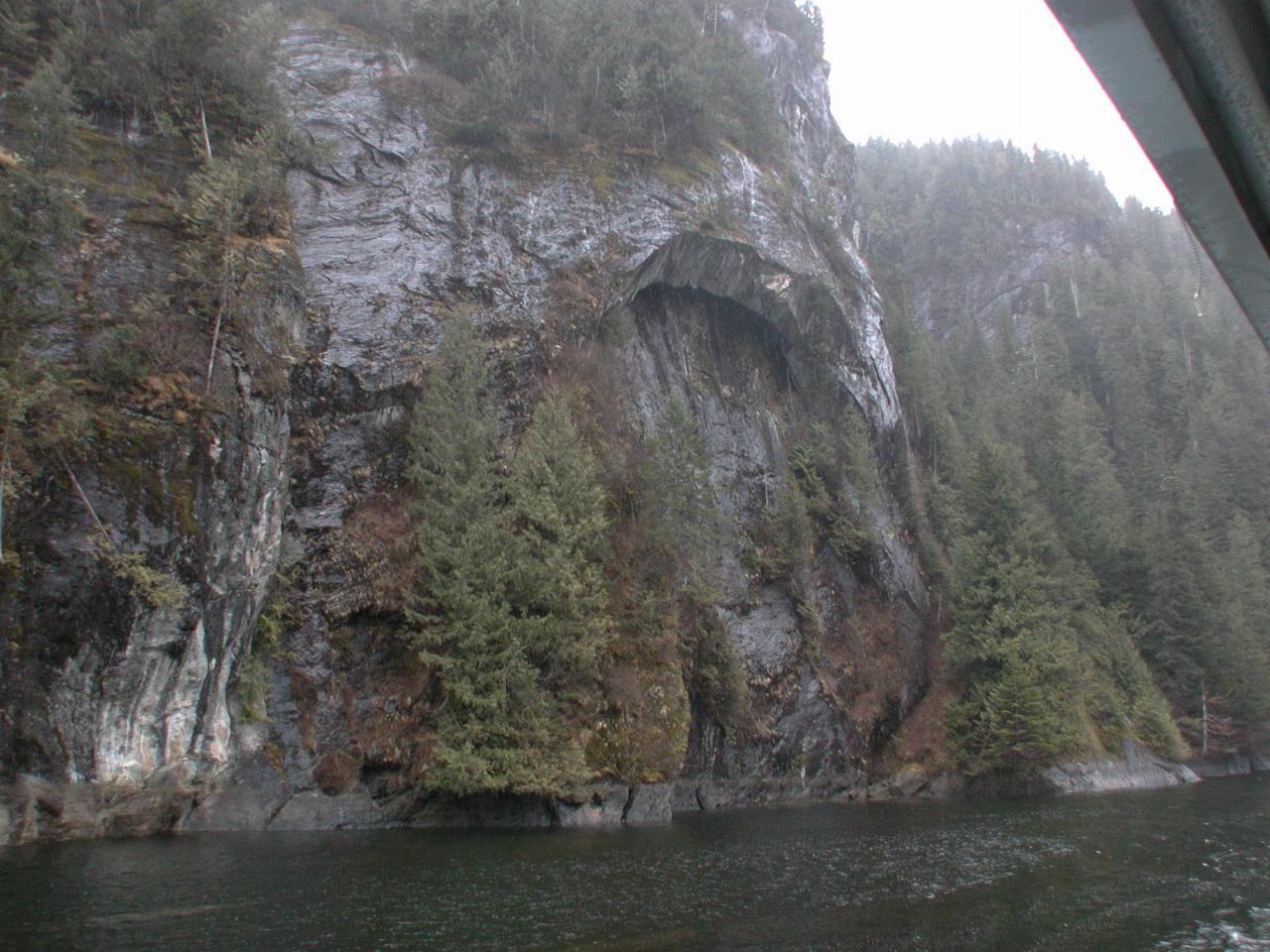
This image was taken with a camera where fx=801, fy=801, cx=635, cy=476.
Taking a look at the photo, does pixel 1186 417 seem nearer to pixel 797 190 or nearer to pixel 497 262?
pixel 797 190

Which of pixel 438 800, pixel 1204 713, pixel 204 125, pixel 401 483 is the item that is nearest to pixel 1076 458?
pixel 1204 713

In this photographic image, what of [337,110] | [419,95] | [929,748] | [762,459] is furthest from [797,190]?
[929,748]

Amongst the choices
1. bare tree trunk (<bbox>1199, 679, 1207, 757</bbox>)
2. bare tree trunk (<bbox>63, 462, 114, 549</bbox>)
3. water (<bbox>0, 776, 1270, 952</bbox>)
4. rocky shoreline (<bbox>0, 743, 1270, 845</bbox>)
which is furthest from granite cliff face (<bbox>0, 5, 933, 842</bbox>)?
bare tree trunk (<bbox>1199, 679, 1207, 757</bbox>)

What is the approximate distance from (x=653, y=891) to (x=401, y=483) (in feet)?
57.2

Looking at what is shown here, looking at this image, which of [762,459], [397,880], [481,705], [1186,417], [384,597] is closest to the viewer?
[397,880]

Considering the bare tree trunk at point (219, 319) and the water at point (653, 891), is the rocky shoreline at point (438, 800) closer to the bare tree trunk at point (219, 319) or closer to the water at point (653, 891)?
the water at point (653, 891)

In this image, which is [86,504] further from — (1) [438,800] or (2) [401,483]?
(1) [438,800]

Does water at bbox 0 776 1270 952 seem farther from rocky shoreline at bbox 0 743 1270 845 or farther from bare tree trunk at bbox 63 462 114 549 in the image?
bare tree trunk at bbox 63 462 114 549

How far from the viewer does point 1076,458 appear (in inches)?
1913

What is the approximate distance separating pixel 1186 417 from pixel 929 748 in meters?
41.3

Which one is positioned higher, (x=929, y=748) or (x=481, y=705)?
(x=481, y=705)

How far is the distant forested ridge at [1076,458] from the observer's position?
116 feet

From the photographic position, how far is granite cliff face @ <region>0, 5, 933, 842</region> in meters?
19.1

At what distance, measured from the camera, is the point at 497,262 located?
108 feet
